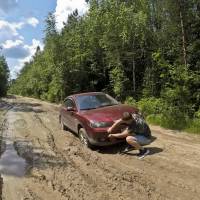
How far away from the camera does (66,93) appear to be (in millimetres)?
40688

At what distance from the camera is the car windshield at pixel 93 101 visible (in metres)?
12.9

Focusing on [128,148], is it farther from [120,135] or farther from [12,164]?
[12,164]

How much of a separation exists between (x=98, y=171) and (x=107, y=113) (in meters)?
2.96

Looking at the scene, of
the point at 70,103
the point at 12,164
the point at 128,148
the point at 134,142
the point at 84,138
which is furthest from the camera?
the point at 70,103

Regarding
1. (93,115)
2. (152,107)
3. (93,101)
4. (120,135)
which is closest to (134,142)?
(120,135)

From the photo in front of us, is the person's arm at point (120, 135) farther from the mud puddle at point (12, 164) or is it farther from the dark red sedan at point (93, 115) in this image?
the mud puddle at point (12, 164)

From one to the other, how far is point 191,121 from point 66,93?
88.3ft

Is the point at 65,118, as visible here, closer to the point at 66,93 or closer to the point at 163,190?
the point at 163,190

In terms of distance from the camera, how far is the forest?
1683 centimetres

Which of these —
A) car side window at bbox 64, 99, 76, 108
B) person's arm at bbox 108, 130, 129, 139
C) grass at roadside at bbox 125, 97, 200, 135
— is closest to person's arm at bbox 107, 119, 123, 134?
person's arm at bbox 108, 130, 129, 139

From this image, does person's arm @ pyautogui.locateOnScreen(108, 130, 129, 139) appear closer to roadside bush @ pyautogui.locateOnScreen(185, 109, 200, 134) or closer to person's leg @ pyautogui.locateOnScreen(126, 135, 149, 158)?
person's leg @ pyautogui.locateOnScreen(126, 135, 149, 158)

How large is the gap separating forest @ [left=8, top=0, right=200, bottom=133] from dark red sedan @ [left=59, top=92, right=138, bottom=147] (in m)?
3.51

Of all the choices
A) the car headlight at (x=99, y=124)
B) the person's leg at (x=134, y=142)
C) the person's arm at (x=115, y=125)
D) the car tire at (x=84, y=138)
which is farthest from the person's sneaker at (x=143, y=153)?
the car tire at (x=84, y=138)

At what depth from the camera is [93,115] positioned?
11859 mm
